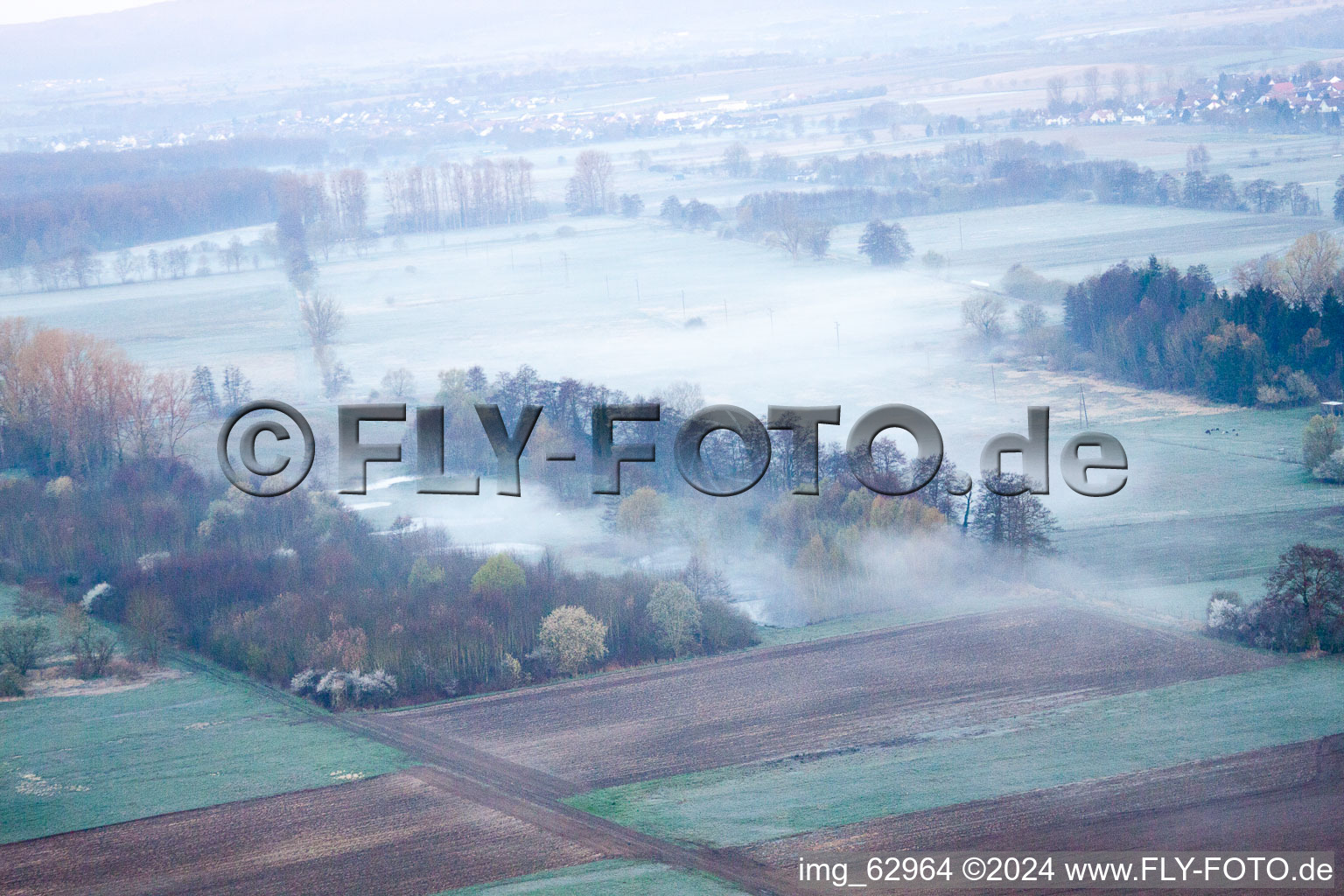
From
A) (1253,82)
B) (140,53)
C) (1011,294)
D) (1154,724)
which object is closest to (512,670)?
(1154,724)

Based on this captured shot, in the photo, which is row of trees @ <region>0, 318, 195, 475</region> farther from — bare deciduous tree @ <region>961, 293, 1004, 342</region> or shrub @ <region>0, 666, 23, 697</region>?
bare deciduous tree @ <region>961, 293, 1004, 342</region>

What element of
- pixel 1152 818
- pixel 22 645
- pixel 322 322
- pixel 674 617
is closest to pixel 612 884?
pixel 1152 818

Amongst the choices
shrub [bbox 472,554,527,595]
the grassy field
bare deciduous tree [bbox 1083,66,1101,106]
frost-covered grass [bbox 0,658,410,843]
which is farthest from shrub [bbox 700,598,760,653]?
bare deciduous tree [bbox 1083,66,1101,106]

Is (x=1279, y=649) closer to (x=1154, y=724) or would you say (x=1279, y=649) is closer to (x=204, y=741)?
(x=1154, y=724)

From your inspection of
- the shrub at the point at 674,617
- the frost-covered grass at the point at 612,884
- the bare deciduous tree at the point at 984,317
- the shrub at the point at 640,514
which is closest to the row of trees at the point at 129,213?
the bare deciduous tree at the point at 984,317

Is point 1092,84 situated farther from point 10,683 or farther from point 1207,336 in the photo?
→ point 10,683
